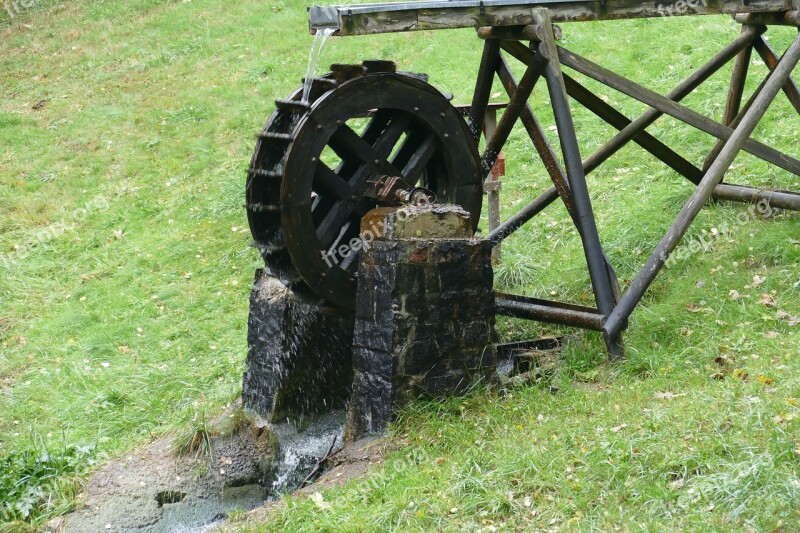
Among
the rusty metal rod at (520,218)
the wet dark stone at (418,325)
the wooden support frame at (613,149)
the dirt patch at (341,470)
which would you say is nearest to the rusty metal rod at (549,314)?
the wooden support frame at (613,149)

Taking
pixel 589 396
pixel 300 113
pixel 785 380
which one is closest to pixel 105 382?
pixel 300 113

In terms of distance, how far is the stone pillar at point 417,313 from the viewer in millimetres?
6195

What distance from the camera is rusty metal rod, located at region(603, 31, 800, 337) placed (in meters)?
6.70

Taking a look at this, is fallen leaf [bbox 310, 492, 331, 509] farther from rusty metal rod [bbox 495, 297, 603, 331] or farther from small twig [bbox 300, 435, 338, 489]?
rusty metal rod [bbox 495, 297, 603, 331]

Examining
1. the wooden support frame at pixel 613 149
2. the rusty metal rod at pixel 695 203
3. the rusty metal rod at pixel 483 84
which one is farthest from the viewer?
the rusty metal rod at pixel 483 84

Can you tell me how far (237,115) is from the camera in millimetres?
13773

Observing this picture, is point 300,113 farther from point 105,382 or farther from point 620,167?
point 620,167

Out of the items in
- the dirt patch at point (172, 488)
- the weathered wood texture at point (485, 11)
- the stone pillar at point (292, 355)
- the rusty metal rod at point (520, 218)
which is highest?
the weathered wood texture at point (485, 11)

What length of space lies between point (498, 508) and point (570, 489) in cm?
38

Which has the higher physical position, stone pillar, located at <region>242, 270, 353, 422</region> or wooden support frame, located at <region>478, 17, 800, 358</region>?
wooden support frame, located at <region>478, 17, 800, 358</region>

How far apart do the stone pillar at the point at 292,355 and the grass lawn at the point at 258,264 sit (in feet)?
1.77

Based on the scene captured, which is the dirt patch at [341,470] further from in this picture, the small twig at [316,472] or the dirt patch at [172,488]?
the dirt patch at [172,488]

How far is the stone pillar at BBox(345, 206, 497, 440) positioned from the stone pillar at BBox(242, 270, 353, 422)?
2.84 ft

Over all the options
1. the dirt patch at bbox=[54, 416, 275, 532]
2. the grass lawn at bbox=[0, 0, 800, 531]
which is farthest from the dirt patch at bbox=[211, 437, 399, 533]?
the dirt patch at bbox=[54, 416, 275, 532]
